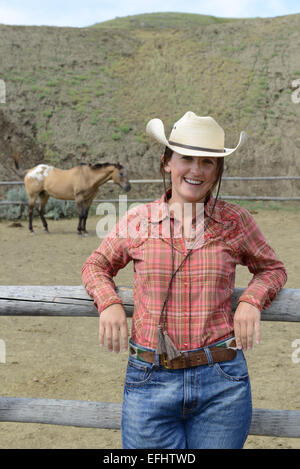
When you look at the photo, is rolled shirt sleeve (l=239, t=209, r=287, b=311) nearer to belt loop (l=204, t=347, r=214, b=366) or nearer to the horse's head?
belt loop (l=204, t=347, r=214, b=366)

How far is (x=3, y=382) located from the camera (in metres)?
3.97

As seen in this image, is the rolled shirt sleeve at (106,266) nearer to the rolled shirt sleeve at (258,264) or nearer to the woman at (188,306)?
the woman at (188,306)

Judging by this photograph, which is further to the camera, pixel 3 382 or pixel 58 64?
pixel 58 64

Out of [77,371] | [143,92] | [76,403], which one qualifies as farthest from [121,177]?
[143,92]

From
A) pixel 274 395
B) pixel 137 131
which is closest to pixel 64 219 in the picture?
pixel 137 131

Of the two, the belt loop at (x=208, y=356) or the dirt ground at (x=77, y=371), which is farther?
the dirt ground at (x=77, y=371)

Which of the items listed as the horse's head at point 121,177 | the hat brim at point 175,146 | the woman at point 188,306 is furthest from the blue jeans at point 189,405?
the horse's head at point 121,177

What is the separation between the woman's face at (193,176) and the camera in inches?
65.7

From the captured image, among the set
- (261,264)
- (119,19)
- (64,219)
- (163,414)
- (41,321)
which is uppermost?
(119,19)

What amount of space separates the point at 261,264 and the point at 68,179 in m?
10.8

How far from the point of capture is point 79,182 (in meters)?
11.9

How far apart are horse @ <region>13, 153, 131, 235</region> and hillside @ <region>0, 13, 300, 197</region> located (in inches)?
296

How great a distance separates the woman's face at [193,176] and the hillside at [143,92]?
716 inches

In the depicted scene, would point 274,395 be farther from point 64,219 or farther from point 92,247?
point 64,219
